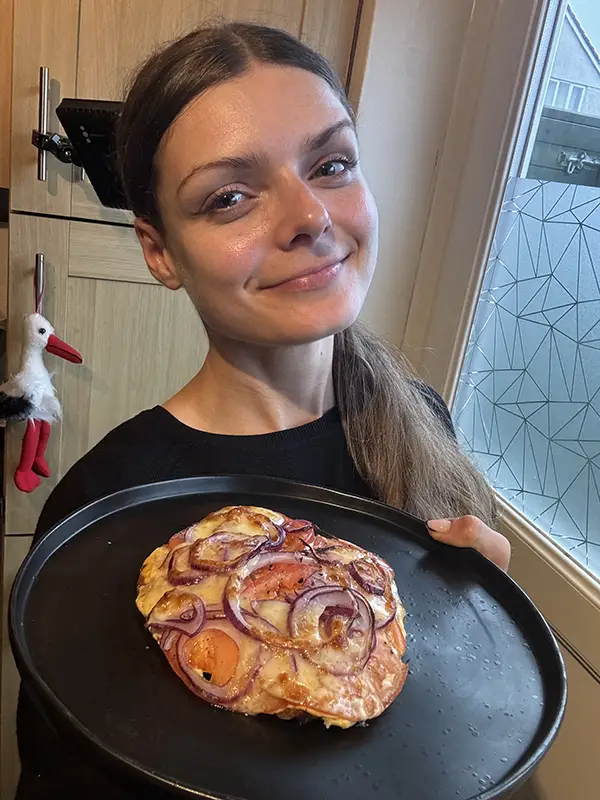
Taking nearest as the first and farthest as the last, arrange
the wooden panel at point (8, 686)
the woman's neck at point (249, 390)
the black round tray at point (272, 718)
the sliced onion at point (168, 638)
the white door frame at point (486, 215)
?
the black round tray at point (272, 718), the sliced onion at point (168, 638), the woman's neck at point (249, 390), the white door frame at point (486, 215), the wooden panel at point (8, 686)

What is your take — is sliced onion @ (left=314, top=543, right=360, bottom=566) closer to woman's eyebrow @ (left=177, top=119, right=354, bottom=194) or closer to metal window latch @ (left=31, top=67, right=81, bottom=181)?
woman's eyebrow @ (left=177, top=119, right=354, bottom=194)

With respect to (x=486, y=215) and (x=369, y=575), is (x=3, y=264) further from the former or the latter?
(x=369, y=575)

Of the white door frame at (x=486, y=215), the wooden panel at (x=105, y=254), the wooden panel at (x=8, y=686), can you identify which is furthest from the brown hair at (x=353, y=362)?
the wooden panel at (x=8, y=686)

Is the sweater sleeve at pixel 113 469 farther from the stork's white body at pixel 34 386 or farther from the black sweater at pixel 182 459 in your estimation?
the stork's white body at pixel 34 386

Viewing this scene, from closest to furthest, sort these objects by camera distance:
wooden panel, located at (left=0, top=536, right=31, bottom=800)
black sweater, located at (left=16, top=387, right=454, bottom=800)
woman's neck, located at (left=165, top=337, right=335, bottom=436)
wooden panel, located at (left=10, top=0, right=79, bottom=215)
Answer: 1. black sweater, located at (left=16, top=387, right=454, bottom=800)
2. woman's neck, located at (left=165, top=337, right=335, bottom=436)
3. wooden panel, located at (left=10, top=0, right=79, bottom=215)
4. wooden panel, located at (left=0, top=536, right=31, bottom=800)

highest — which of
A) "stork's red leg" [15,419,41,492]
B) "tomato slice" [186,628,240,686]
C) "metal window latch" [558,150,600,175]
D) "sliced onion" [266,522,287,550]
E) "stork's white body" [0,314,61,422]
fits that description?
"metal window latch" [558,150,600,175]

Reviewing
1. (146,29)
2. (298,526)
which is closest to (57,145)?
(146,29)

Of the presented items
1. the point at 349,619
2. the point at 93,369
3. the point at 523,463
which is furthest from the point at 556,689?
the point at 93,369

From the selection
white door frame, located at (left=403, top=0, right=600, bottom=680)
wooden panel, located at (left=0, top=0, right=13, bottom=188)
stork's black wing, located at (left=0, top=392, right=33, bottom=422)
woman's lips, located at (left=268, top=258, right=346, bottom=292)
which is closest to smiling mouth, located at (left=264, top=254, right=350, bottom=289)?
woman's lips, located at (left=268, top=258, right=346, bottom=292)
